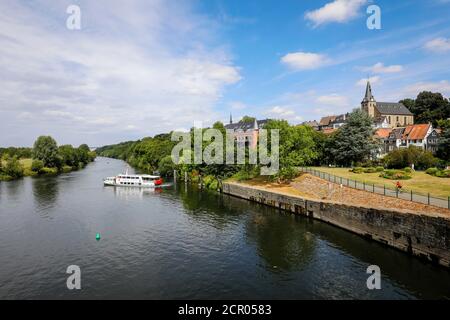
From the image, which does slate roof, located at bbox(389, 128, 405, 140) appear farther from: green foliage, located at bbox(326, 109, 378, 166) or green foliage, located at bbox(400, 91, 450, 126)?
green foliage, located at bbox(400, 91, 450, 126)

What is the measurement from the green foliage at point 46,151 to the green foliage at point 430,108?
149m

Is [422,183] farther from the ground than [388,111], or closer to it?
closer to it

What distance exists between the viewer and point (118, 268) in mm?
26906

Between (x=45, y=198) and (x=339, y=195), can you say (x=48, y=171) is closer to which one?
(x=45, y=198)

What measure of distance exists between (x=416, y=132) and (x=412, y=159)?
4303 centimetres

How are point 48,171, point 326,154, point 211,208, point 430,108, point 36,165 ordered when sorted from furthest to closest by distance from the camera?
point 430,108, point 48,171, point 36,165, point 326,154, point 211,208

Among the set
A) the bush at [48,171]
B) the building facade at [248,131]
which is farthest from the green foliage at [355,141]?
the bush at [48,171]

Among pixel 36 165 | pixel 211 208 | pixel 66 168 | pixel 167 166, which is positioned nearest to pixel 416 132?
pixel 211 208

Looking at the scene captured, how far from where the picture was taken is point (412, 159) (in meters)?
58.1

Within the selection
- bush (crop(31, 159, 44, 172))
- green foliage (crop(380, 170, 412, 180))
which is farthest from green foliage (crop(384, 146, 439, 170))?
bush (crop(31, 159, 44, 172))

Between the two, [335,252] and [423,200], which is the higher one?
[423,200]
